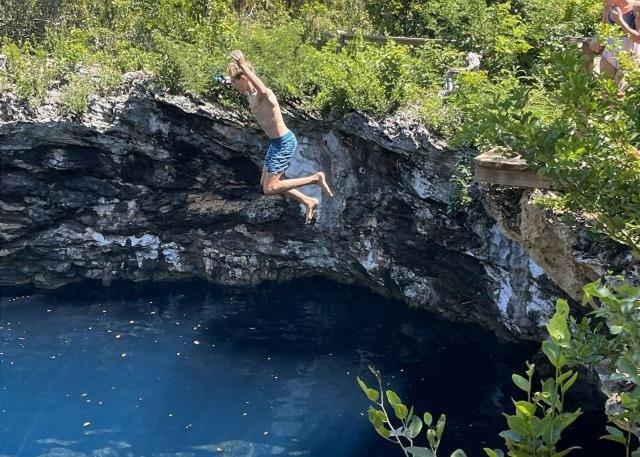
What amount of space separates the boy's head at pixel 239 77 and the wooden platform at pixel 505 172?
89.7 inches

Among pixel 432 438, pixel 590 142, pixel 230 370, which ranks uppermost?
pixel 590 142

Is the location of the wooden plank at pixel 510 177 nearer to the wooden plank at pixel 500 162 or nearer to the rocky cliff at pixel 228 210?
the wooden plank at pixel 500 162

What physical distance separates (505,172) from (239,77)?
2.54 meters

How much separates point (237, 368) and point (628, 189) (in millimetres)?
5619

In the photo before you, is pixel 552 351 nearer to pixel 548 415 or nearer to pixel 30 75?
pixel 548 415

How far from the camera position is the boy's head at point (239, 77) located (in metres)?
6.56

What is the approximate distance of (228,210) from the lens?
10062 millimetres

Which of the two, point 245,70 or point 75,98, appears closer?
point 245,70

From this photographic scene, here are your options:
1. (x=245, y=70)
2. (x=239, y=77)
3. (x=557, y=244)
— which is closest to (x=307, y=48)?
(x=239, y=77)

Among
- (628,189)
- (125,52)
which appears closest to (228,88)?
(125,52)

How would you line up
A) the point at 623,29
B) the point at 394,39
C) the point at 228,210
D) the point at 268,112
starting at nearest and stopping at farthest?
the point at 623,29
the point at 268,112
the point at 394,39
the point at 228,210

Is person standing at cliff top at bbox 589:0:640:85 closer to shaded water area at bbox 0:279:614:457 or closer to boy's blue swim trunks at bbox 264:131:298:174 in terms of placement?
boy's blue swim trunks at bbox 264:131:298:174

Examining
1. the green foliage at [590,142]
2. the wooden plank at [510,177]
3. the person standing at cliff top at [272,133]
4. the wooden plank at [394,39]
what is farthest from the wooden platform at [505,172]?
the wooden plank at [394,39]

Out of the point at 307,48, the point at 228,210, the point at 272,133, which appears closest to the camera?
the point at 272,133
